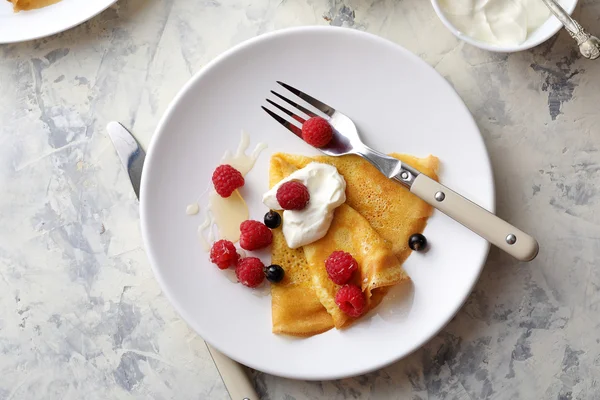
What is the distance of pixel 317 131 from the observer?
1.61 meters

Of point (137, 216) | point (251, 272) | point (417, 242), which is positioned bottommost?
point (137, 216)

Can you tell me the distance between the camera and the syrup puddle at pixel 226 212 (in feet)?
5.49

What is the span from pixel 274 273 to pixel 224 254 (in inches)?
4.9

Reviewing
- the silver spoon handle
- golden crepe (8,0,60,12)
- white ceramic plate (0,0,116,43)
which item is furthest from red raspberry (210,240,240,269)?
the silver spoon handle

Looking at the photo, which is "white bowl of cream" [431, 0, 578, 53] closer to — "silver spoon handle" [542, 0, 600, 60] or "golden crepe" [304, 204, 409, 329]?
"silver spoon handle" [542, 0, 600, 60]

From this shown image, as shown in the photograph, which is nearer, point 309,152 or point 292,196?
point 292,196

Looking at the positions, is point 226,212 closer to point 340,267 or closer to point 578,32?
point 340,267

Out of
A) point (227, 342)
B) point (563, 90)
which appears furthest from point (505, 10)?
point (227, 342)

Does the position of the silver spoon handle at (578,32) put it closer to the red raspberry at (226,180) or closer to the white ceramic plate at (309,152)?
the white ceramic plate at (309,152)

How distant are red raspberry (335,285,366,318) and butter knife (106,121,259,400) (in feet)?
1.05

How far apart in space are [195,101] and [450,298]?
766 millimetres

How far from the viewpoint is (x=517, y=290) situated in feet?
5.53

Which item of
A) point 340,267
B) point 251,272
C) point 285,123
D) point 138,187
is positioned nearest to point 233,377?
point 251,272

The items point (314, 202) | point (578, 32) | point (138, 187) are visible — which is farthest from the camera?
point (138, 187)
